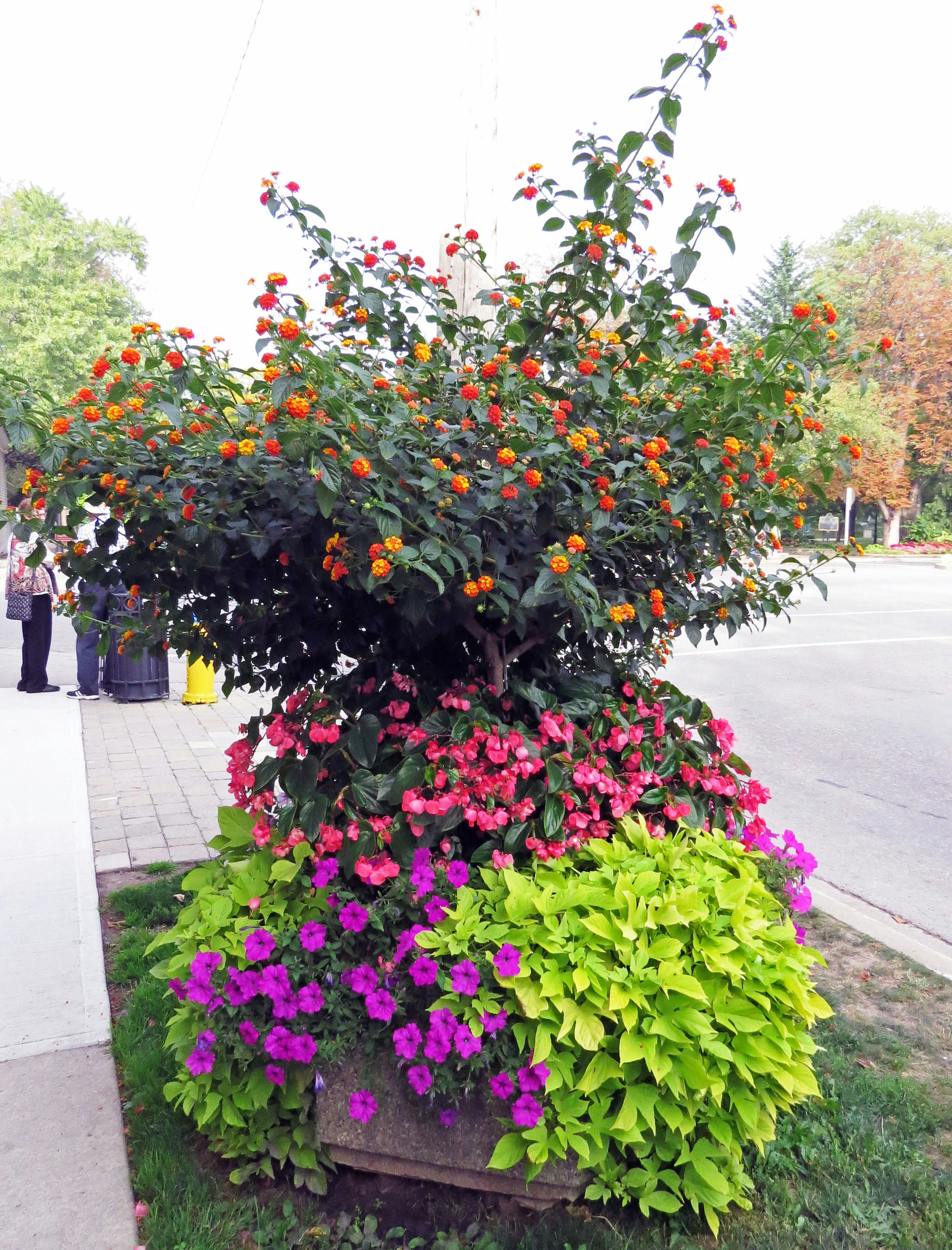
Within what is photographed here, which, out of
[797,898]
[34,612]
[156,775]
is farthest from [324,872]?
[34,612]

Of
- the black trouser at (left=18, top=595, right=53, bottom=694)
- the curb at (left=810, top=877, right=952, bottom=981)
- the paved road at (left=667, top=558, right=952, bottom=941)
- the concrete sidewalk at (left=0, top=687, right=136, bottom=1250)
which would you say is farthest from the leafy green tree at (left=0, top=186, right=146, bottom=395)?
the curb at (left=810, top=877, right=952, bottom=981)

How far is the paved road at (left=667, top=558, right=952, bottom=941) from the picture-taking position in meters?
4.75

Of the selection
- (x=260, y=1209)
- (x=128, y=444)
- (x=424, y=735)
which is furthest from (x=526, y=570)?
(x=260, y=1209)

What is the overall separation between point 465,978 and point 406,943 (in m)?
0.18

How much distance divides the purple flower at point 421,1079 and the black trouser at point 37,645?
7085mm

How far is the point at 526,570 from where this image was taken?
231 centimetres

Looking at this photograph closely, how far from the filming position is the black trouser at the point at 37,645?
8188 mm

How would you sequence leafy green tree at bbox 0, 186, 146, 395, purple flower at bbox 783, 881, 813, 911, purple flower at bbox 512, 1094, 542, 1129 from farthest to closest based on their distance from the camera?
1. leafy green tree at bbox 0, 186, 146, 395
2. purple flower at bbox 783, 881, 813, 911
3. purple flower at bbox 512, 1094, 542, 1129

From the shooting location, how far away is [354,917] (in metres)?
2.17

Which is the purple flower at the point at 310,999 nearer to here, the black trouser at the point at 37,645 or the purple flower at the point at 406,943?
the purple flower at the point at 406,943

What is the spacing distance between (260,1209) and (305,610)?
4.86 feet

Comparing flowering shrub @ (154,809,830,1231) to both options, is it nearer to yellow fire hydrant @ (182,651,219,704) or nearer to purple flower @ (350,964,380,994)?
purple flower @ (350,964,380,994)

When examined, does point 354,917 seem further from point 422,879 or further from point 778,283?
point 778,283

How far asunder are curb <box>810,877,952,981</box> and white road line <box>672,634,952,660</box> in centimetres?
713
